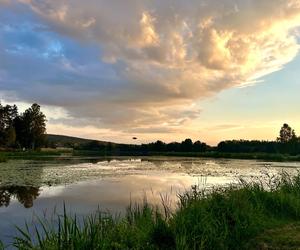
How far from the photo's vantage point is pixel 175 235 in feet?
24.3

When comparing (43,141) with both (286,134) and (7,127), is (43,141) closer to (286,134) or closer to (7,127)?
(7,127)

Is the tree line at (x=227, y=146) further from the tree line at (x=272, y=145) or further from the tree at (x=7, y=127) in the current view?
the tree at (x=7, y=127)

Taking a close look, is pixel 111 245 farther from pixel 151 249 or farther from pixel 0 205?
pixel 0 205

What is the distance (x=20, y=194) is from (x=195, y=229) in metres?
12.3

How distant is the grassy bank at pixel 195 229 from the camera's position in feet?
20.2

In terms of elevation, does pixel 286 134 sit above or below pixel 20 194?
above

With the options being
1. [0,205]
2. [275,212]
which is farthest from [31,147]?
[275,212]

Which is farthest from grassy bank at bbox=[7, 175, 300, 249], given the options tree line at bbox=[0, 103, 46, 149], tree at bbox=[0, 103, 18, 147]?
tree line at bbox=[0, 103, 46, 149]

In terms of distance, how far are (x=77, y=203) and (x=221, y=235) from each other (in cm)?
852

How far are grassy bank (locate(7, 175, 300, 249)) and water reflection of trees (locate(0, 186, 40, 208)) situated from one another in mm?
7148

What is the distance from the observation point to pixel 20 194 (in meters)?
18.0

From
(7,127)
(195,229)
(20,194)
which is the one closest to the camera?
(195,229)

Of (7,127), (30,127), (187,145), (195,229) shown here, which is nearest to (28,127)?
(30,127)

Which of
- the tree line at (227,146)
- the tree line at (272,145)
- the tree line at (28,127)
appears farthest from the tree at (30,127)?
the tree line at (272,145)
